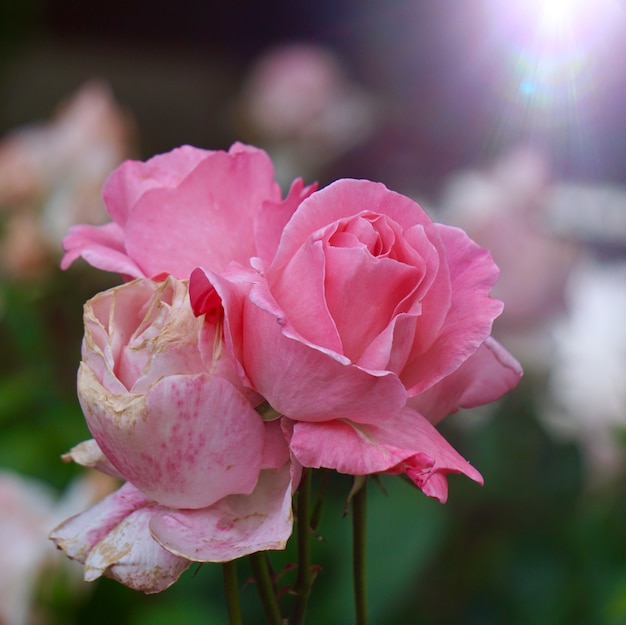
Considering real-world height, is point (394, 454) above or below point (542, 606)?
above

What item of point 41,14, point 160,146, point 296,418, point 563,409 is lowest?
point 160,146

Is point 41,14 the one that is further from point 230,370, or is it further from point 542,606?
point 230,370

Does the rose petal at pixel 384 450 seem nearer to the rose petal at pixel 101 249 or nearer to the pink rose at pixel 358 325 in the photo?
the pink rose at pixel 358 325

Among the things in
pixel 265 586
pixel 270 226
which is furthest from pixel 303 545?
pixel 270 226

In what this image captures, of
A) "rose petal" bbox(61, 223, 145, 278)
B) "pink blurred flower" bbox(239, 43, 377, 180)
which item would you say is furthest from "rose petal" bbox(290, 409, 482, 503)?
"pink blurred flower" bbox(239, 43, 377, 180)

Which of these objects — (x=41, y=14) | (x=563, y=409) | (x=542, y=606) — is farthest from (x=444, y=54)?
(x=41, y=14)

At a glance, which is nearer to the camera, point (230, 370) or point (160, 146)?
point (230, 370)

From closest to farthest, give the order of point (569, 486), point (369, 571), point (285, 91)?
1. point (369, 571)
2. point (569, 486)
3. point (285, 91)

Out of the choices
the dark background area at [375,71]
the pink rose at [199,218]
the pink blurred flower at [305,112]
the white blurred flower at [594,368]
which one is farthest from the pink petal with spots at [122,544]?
the pink blurred flower at [305,112]

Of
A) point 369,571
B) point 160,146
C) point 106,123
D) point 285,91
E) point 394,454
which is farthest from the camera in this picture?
point 160,146
